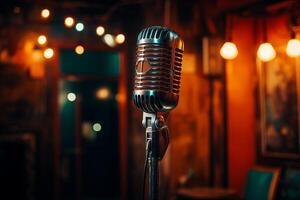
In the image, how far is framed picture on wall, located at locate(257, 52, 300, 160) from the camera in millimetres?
6527

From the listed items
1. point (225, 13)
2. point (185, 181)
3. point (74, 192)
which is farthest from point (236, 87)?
point (74, 192)

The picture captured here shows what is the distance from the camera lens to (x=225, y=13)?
7414mm

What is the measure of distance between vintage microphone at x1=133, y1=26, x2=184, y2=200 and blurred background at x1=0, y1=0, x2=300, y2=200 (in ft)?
12.5

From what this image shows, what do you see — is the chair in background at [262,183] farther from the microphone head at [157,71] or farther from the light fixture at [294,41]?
the microphone head at [157,71]

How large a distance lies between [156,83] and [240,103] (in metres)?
5.09

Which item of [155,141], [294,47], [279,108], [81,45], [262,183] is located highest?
[81,45]

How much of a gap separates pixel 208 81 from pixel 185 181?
1.69 m

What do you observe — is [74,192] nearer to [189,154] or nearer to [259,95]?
[189,154]

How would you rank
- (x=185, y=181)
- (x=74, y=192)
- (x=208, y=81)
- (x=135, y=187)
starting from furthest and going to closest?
(x=74, y=192) < (x=135, y=187) < (x=208, y=81) < (x=185, y=181)

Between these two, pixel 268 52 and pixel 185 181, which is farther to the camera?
pixel 185 181

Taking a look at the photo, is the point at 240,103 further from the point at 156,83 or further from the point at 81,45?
the point at 156,83

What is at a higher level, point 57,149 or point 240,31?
point 240,31

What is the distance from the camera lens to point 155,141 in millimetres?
2506

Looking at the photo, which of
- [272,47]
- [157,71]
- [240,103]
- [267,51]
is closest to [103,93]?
[240,103]
